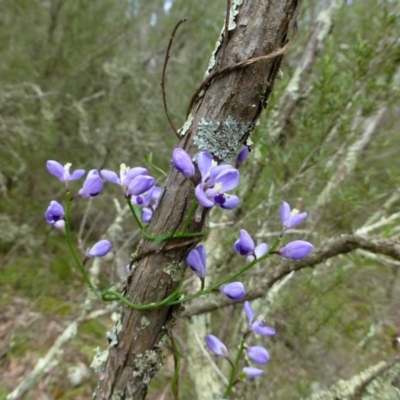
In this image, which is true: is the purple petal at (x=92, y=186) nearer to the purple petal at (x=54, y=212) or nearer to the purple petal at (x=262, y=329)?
the purple petal at (x=54, y=212)

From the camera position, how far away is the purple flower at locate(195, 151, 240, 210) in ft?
2.12

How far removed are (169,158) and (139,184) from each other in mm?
2849

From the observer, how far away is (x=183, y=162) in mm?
647

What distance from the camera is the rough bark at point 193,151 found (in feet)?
2.16

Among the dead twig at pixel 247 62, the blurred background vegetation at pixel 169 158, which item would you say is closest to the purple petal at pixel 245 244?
the dead twig at pixel 247 62

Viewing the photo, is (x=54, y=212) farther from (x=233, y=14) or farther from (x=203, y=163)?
(x=233, y=14)

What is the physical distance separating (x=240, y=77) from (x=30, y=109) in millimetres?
4143

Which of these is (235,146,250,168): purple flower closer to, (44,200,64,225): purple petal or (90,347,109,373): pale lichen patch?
(44,200,64,225): purple petal

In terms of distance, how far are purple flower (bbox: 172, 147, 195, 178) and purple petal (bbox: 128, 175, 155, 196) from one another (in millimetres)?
98

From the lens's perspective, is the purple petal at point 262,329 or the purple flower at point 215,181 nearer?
the purple flower at point 215,181

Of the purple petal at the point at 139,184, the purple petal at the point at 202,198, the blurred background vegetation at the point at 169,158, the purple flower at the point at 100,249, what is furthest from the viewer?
the blurred background vegetation at the point at 169,158

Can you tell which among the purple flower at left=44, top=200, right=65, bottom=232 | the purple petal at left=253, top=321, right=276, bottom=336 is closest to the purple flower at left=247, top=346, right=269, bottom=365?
the purple petal at left=253, top=321, right=276, bottom=336

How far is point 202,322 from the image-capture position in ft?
6.09

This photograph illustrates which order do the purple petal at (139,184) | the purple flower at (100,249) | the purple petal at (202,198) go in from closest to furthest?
the purple petal at (202,198), the purple petal at (139,184), the purple flower at (100,249)
